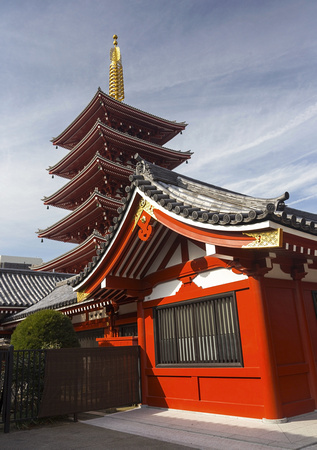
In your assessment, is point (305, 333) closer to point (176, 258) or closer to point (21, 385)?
point (176, 258)

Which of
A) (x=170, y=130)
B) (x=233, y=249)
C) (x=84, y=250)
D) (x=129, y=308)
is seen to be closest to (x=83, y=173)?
(x=84, y=250)

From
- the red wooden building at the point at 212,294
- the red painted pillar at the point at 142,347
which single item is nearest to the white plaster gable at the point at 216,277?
the red wooden building at the point at 212,294

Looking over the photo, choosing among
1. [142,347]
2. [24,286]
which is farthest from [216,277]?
[24,286]

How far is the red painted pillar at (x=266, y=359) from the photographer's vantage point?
6938mm

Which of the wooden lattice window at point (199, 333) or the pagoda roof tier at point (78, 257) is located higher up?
the pagoda roof tier at point (78, 257)

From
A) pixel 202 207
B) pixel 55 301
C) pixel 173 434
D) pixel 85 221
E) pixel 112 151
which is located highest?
pixel 112 151

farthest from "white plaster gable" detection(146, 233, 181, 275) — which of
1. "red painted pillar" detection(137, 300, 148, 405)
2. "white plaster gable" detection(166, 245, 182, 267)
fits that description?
"red painted pillar" detection(137, 300, 148, 405)

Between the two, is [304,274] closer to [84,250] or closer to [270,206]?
[270,206]

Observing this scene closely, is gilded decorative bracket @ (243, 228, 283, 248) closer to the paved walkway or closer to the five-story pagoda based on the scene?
the paved walkway

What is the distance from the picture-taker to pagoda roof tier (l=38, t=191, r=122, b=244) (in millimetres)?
20014

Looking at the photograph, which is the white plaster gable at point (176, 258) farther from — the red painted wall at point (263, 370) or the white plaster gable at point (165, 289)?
the red painted wall at point (263, 370)

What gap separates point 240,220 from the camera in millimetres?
6434

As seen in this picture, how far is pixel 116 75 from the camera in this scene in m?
29.5

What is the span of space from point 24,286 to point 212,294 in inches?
822
